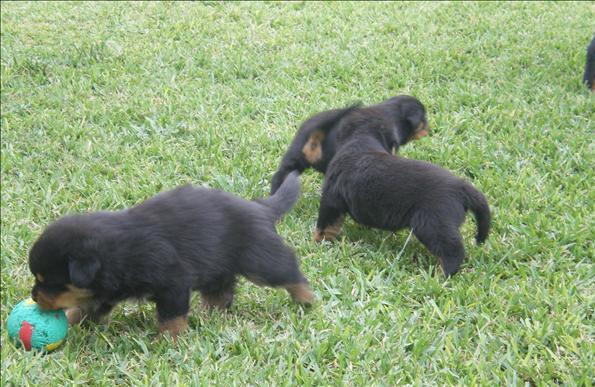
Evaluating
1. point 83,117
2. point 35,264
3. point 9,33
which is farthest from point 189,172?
point 9,33

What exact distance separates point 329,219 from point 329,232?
98mm

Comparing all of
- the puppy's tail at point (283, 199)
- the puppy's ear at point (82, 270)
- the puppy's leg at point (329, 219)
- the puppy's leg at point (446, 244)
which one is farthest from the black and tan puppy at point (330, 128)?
the puppy's ear at point (82, 270)

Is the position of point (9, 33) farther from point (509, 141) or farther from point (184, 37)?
point (509, 141)

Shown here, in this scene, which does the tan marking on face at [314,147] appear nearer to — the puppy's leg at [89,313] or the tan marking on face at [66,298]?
the puppy's leg at [89,313]

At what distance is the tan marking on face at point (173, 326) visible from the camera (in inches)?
139

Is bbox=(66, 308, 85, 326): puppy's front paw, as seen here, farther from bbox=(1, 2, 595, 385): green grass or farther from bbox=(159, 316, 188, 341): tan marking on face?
bbox=(159, 316, 188, 341): tan marking on face

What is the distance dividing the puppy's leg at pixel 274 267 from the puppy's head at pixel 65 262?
2.57ft

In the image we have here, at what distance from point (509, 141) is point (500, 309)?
8.36ft

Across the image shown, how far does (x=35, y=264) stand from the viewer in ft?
11.0

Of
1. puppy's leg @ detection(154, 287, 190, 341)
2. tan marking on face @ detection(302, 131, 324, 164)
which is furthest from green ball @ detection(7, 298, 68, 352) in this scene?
tan marking on face @ detection(302, 131, 324, 164)

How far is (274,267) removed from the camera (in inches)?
145

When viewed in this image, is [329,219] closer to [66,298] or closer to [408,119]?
[408,119]

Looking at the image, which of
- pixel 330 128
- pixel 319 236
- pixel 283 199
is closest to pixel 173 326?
pixel 283 199

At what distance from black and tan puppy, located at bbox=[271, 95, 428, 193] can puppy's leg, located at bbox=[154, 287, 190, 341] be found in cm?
183
